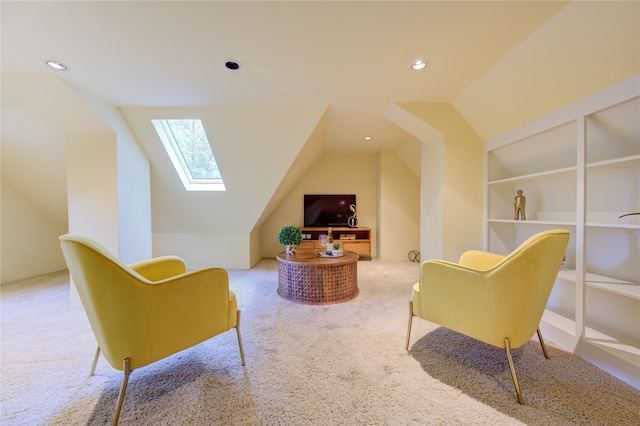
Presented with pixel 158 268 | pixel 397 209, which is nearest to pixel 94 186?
pixel 158 268

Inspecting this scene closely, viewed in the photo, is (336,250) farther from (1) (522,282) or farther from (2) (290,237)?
(1) (522,282)

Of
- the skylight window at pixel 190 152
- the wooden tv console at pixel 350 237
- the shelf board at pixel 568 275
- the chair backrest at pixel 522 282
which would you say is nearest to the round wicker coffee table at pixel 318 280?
the chair backrest at pixel 522 282

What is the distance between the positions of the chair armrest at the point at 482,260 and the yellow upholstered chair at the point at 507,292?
433mm

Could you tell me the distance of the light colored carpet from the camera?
1.14 meters

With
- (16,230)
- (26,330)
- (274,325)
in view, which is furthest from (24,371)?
(16,230)

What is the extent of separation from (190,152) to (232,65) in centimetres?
194

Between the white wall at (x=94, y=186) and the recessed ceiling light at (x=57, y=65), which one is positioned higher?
the recessed ceiling light at (x=57, y=65)

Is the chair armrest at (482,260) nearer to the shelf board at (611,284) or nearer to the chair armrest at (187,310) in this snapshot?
the shelf board at (611,284)

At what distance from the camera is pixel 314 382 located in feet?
4.42

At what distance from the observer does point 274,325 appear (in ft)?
A: 6.61

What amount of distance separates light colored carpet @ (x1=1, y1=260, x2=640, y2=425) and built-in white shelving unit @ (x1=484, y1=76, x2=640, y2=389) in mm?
211

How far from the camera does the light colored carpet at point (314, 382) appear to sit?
1140 millimetres

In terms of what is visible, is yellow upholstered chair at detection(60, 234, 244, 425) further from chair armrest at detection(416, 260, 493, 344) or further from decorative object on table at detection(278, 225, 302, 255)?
chair armrest at detection(416, 260, 493, 344)

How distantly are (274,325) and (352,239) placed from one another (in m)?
2.60
